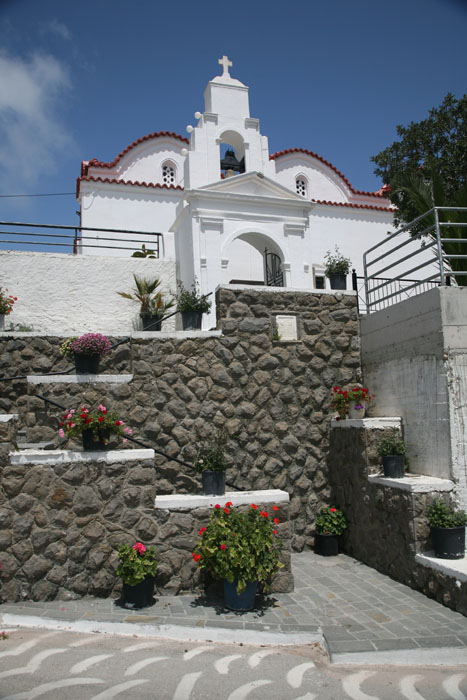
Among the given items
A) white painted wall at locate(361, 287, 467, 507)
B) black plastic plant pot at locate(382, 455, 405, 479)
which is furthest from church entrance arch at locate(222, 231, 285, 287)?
black plastic plant pot at locate(382, 455, 405, 479)

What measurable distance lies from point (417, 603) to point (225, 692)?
114 inches

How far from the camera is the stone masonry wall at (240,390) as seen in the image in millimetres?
8375

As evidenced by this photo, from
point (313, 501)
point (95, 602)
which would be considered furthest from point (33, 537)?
point (313, 501)

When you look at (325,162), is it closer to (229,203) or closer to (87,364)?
(229,203)

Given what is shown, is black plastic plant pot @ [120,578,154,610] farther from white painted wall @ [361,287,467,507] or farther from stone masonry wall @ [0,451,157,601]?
white painted wall @ [361,287,467,507]

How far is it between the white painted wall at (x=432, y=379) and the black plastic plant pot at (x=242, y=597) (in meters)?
2.90

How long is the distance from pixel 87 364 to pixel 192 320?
199cm

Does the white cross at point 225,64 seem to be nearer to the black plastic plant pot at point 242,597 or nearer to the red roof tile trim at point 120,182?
the red roof tile trim at point 120,182

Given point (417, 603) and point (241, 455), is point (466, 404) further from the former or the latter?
point (241, 455)

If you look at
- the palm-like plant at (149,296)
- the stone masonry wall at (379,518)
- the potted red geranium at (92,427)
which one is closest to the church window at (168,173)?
the palm-like plant at (149,296)

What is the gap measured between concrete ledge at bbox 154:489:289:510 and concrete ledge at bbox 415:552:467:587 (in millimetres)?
1802

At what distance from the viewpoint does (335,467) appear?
9.02m

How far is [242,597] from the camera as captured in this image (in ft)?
20.4

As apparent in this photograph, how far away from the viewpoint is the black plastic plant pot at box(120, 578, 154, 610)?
20.3 feet
